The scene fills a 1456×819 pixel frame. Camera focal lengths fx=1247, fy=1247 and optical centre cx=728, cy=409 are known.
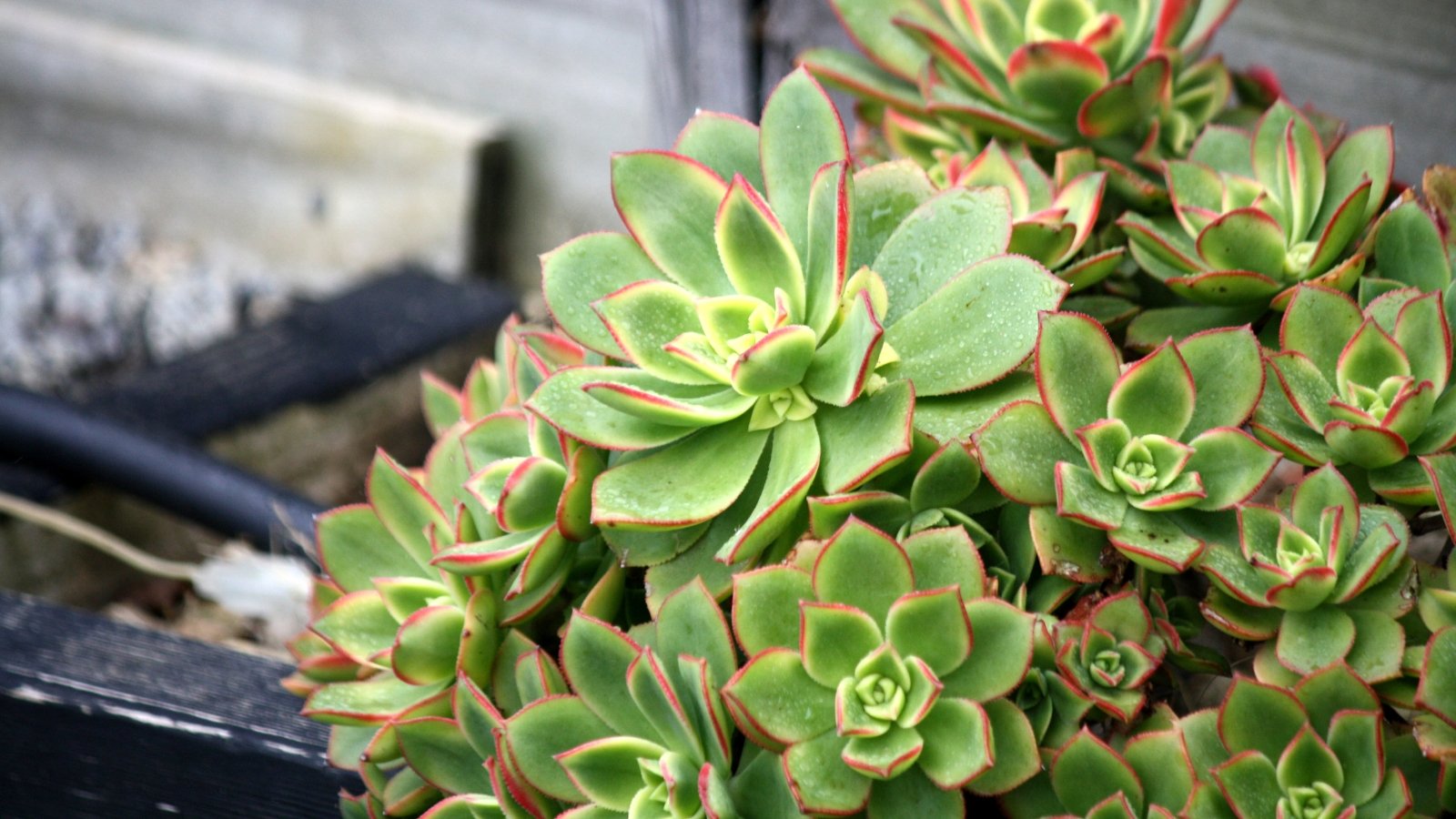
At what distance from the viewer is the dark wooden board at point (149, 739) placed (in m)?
0.84

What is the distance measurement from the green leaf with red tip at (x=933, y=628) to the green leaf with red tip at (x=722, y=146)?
257 mm

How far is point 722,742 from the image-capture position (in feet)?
1.71

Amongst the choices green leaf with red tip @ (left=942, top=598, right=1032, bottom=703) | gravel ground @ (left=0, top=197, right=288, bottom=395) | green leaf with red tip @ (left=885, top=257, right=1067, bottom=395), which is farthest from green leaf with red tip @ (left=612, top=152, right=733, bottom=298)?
gravel ground @ (left=0, top=197, right=288, bottom=395)

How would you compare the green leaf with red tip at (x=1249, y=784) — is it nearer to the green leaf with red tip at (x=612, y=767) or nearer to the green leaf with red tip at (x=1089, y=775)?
the green leaf with red tip at (x=1089, y=775)

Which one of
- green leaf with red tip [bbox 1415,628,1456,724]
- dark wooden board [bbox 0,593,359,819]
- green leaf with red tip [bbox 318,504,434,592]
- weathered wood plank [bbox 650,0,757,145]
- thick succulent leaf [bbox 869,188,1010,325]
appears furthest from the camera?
weathered wood plank [bbox 650,0,757,145]

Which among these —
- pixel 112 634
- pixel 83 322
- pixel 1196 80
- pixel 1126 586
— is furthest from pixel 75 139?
pixel 1126 586

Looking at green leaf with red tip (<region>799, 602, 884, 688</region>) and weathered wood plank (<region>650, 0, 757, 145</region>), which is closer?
green leaf with red tip (<region>799, 602, 884, 688</region>)

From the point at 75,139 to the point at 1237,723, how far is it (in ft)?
10.3

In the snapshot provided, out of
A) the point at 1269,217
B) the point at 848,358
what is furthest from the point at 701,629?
the point at 1269,217

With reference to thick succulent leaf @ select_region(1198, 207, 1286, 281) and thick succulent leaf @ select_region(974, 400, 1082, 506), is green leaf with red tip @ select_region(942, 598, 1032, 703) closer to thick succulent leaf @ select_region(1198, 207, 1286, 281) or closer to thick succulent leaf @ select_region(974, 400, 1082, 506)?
thick succulent leaf @ select_region(974, 400, 1082, 506)

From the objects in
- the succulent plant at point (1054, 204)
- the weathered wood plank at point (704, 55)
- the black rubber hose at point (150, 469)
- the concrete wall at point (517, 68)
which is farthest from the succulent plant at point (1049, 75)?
the concrete wall at point (517, 68)

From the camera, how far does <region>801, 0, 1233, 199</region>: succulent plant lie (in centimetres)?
73

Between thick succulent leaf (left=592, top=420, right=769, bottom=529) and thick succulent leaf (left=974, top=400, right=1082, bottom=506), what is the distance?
0.11m

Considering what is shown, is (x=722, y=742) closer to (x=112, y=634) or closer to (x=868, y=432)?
(x=868, y=432)
